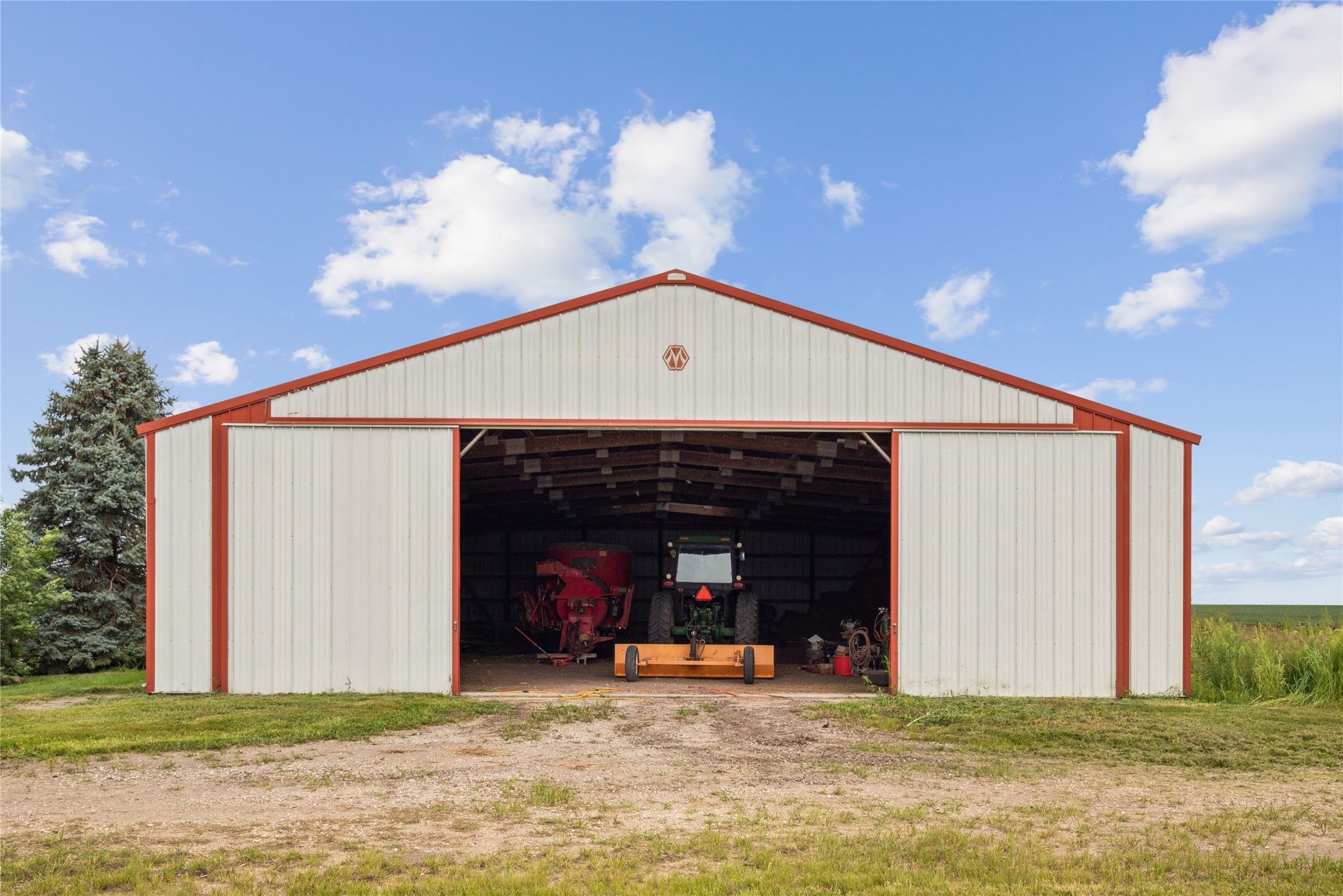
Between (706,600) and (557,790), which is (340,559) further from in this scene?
(557,790)

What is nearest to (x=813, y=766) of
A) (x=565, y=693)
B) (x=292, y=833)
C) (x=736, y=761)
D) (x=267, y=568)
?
(x=736, y=761)

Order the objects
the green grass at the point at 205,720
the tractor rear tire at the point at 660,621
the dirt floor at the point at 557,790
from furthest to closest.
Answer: the tractor rear tire at the point at 660,621 < the green grass at the point at 205,720 < the dirt floor at the point at 557,790

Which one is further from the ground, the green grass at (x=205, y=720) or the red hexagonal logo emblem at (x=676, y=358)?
the red hexagonal logo emblem at (x=676, y=358)

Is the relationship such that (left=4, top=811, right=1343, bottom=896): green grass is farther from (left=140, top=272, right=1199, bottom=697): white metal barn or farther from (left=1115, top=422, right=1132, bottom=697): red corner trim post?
(left=1115, top=422, right=1132, bottom=697): red corner trim post

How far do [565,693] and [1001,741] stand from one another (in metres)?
6.33

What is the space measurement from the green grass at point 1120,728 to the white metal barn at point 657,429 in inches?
44.3

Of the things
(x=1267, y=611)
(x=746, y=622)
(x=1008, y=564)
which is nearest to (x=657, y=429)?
(x=746, y=622)

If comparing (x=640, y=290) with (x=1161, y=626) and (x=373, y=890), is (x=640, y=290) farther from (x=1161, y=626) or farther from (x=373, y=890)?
(x=373, y=890)

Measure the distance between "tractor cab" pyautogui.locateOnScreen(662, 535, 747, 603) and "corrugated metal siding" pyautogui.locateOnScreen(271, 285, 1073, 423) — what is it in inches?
190

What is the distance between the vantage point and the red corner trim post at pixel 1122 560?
14.4 meters

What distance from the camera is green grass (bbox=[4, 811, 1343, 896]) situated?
6195mm

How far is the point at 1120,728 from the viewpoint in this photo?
38.4ft

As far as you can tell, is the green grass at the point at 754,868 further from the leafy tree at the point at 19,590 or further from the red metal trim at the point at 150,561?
the leafy tree at the point at 19,590

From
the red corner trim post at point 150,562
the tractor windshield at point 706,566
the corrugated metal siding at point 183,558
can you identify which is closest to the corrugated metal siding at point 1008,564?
the tractor windshield at point 706,566
